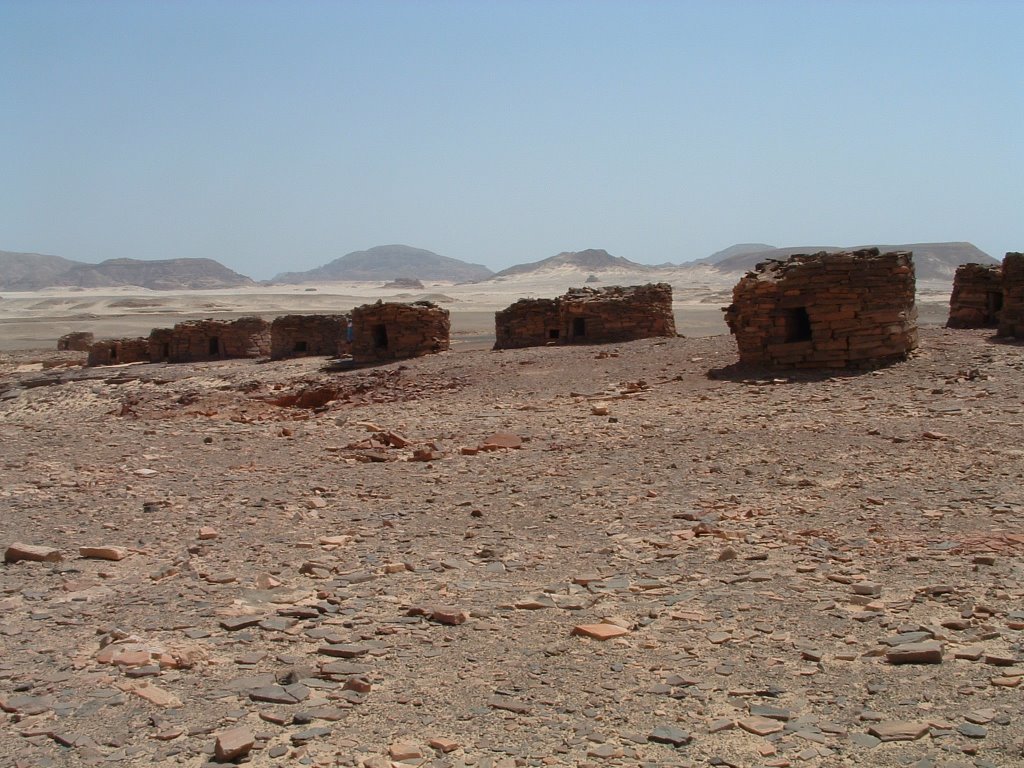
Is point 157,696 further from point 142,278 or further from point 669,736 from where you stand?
point 142,278

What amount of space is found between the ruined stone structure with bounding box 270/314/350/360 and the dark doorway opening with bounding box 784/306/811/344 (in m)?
12.7

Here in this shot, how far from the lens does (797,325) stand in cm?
1506

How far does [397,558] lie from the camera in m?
6.61

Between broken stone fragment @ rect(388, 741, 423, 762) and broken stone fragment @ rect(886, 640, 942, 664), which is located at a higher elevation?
broken stone fragment @ rect(886, 640, 942, 664)

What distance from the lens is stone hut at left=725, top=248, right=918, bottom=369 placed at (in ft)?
46.2

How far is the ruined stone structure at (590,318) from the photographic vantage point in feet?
71.6

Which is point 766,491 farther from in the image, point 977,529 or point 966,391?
point 966,391

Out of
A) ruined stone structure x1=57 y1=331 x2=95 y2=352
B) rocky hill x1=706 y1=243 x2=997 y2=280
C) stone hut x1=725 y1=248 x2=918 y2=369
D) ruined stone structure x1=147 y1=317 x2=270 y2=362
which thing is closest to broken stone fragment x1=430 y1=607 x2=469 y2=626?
stone hut x1=725 y1=248 x2=918 y2=369

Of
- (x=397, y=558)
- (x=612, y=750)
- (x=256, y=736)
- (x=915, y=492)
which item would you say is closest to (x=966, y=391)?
(x=915, y=492)

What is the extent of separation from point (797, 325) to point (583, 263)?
13074cm

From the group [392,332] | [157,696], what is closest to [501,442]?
[157,696]

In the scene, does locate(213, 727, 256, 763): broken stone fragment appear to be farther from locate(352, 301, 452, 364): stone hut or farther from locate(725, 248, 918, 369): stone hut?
locate(352, 301, 452, 364): stone hut

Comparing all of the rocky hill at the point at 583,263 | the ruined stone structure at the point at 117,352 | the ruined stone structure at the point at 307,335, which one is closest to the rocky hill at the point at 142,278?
the rocky hill at the point at 583,263

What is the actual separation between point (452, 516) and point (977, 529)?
3.85 metres
